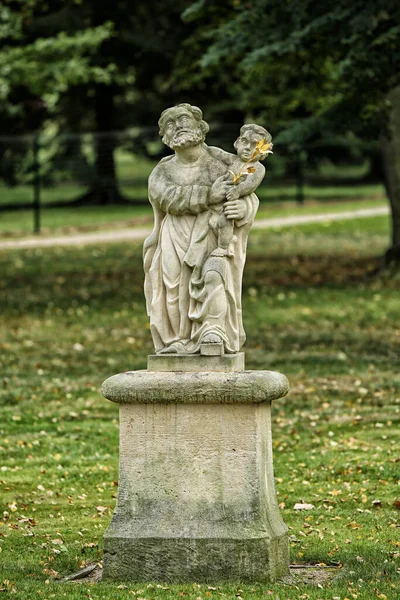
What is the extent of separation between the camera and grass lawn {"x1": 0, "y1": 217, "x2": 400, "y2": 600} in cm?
872

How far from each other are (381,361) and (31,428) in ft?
15.4

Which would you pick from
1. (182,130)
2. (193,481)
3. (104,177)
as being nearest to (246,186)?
(182,130)

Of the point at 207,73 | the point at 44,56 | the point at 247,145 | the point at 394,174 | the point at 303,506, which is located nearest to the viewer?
the point at 247,145

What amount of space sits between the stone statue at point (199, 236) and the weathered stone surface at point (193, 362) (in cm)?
8

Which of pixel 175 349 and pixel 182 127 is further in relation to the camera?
pixel 182 127

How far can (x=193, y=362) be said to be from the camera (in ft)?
27.2

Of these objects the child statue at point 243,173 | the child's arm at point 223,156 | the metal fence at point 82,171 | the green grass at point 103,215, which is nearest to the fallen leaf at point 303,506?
the child statue at point 243,173

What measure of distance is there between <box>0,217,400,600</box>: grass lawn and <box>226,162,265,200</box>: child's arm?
90.7 inches

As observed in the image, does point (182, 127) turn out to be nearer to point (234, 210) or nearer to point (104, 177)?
point (234, 210)

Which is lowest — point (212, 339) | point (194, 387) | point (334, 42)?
point (194, 387)

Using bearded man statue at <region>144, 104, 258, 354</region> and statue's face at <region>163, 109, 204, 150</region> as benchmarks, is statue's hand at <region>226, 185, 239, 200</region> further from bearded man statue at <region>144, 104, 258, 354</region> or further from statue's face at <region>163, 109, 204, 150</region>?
statue's face at <region>163, 109, 204, 150</region>

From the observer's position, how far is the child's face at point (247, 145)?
8484mm

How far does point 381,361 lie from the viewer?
16500 millimetres

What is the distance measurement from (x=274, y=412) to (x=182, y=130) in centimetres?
623
